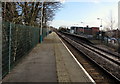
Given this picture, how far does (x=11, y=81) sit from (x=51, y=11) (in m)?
25.5

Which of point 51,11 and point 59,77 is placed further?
point 51,11

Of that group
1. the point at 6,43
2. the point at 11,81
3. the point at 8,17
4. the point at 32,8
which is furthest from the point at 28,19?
the point at 11,81

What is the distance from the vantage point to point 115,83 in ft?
23.0

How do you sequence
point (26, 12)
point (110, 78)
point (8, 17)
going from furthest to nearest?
point (26, 12) < point (8, 17) < point (110, 78)

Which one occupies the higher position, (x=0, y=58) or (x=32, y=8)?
(x=32, y=8)

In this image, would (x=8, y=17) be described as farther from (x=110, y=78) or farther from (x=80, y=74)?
(x=110, y=78)

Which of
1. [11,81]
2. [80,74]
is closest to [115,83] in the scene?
[80,74]

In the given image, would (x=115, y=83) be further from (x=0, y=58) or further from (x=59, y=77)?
(x=0, y=58)

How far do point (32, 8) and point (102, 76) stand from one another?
18.1 m

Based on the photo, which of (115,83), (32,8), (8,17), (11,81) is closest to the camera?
(11,81)

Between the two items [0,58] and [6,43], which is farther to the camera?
[6,43]

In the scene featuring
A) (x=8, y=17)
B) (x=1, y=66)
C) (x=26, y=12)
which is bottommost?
(x=1, y=66)

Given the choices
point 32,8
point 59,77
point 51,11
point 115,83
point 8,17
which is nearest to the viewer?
point 59,77

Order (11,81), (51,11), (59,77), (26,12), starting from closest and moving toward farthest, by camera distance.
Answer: (11,81)
(59,77)
(26,12)
(51,11)
